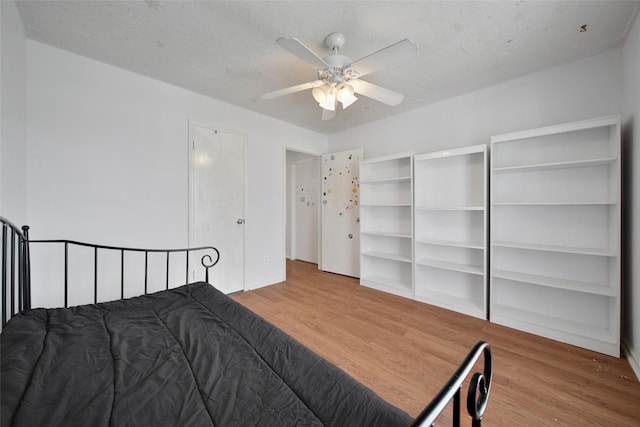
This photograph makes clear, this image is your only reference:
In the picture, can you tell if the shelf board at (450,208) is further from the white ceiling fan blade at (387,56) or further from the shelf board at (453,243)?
the white ceiling fan blade at (387,56)

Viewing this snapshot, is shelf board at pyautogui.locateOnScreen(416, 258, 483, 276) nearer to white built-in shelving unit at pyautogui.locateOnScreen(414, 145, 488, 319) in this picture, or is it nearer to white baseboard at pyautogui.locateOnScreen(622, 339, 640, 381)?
white built-in shelving unit at pyautogui.locateOnScreen(414, 145, 488, 319)

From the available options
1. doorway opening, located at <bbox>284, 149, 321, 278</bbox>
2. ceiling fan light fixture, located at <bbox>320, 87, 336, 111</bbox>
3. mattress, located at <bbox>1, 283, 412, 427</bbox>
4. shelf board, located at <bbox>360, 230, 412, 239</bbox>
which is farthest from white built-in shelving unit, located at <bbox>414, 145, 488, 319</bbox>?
mattress, located at <bbox>1, 283, 412, 427</bbox>

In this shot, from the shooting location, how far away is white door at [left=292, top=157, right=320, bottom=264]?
511 cm

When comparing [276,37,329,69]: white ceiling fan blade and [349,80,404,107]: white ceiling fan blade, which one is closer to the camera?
[276,37,329,69]: white ceiling fan blade

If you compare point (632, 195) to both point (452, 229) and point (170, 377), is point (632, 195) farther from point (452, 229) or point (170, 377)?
point (170, 377)

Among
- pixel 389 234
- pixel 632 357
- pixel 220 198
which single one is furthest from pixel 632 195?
pixel 220 198

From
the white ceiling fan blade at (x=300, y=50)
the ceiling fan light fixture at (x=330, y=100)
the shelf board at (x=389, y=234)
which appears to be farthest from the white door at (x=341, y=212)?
the white ceiling fan blade at (x=300, y=50)

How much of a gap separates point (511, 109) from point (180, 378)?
11.5 feet

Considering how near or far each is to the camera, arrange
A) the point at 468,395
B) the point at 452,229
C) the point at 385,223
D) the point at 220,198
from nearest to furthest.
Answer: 1. the point at 468,395
2. the point at 452,229
3. the point at 220,198
4. the point at 385,223

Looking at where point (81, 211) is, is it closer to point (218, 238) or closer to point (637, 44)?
point (218, 238)

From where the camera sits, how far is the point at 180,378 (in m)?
0.87

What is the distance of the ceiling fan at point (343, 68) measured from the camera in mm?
1570

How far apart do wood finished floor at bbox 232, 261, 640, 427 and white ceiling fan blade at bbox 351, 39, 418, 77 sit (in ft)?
7.01

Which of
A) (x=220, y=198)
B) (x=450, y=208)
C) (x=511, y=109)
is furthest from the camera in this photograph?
(x=220, y=198)
